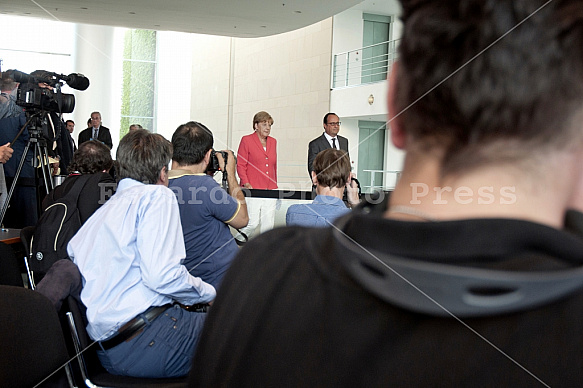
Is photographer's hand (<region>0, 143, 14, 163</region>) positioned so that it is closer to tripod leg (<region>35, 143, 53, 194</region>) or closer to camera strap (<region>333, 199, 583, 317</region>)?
tripod leg (<region>35, 143, 53, 194</region>)

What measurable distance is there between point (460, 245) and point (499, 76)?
0.10m

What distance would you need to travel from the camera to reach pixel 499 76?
0.32m

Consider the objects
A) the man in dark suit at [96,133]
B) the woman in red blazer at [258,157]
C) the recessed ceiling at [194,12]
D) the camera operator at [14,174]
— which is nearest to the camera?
the camera operator at [14,174]

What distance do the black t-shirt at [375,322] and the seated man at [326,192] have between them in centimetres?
177

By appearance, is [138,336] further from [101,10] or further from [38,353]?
[101,10]

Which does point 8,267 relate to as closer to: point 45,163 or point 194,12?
point 45,163

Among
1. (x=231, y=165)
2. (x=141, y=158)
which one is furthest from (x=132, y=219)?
(x=231, y=165)

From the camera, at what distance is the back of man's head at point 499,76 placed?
315 millimetres

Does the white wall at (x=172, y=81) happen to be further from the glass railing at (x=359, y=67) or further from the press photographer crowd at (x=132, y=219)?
the press photographer crowd at (x=132, y=219)

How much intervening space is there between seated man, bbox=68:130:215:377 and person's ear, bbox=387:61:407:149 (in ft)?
3.82

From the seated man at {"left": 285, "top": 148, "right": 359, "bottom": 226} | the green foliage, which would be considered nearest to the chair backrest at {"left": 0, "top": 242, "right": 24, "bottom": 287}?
the seated man at {"left": 285, "top": 148, "right": 359, "bottom": 226}

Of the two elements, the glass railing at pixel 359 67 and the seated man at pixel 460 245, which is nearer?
the seated man at pixel 460 245

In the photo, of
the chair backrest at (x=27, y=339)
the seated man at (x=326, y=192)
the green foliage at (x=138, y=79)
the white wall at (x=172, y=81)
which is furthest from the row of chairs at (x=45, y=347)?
the green foliage at (x=138, y=79)

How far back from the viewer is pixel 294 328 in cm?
36
